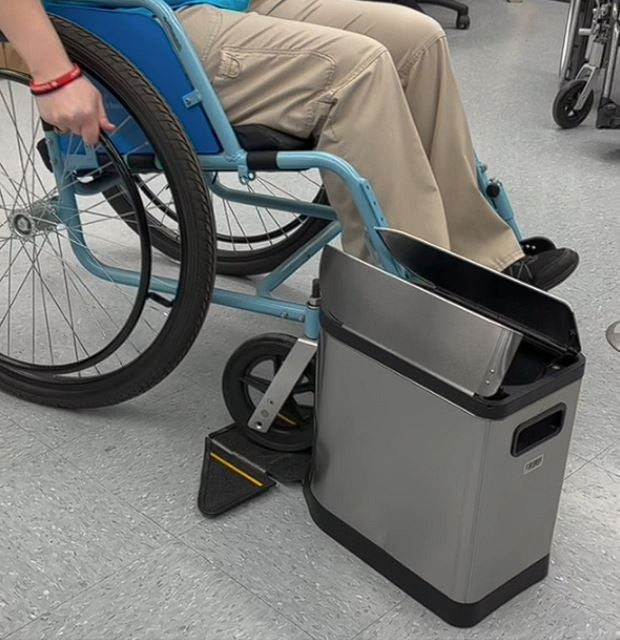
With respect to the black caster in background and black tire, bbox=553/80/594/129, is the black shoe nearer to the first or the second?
the black caster in background

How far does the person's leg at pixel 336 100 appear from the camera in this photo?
4.20 feet

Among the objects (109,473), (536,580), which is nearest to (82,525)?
(109,473)

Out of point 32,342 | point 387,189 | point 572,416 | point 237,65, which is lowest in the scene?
point 32,342

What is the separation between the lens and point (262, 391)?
1454 mm

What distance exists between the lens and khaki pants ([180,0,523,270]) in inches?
50.5

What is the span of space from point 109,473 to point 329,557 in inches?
14.8

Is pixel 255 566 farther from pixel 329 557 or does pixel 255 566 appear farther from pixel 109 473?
pixel 109 473

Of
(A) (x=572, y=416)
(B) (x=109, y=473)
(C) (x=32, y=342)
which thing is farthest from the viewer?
(C) (x=32, y=342)

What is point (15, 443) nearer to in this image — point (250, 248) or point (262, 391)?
point (262, 391)

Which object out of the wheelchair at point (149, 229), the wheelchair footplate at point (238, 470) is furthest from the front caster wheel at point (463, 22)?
the wheelchair footplate at point (238, 470)

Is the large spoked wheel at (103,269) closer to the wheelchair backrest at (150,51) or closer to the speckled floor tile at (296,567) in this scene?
the wheelchair backrest at (150,51)

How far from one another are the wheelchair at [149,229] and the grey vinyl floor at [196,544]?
0.09 metres

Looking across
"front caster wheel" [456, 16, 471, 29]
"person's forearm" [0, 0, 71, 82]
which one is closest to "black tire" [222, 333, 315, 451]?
"person's forearm" [0, 0, 71, 82]

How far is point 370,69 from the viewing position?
128cm
